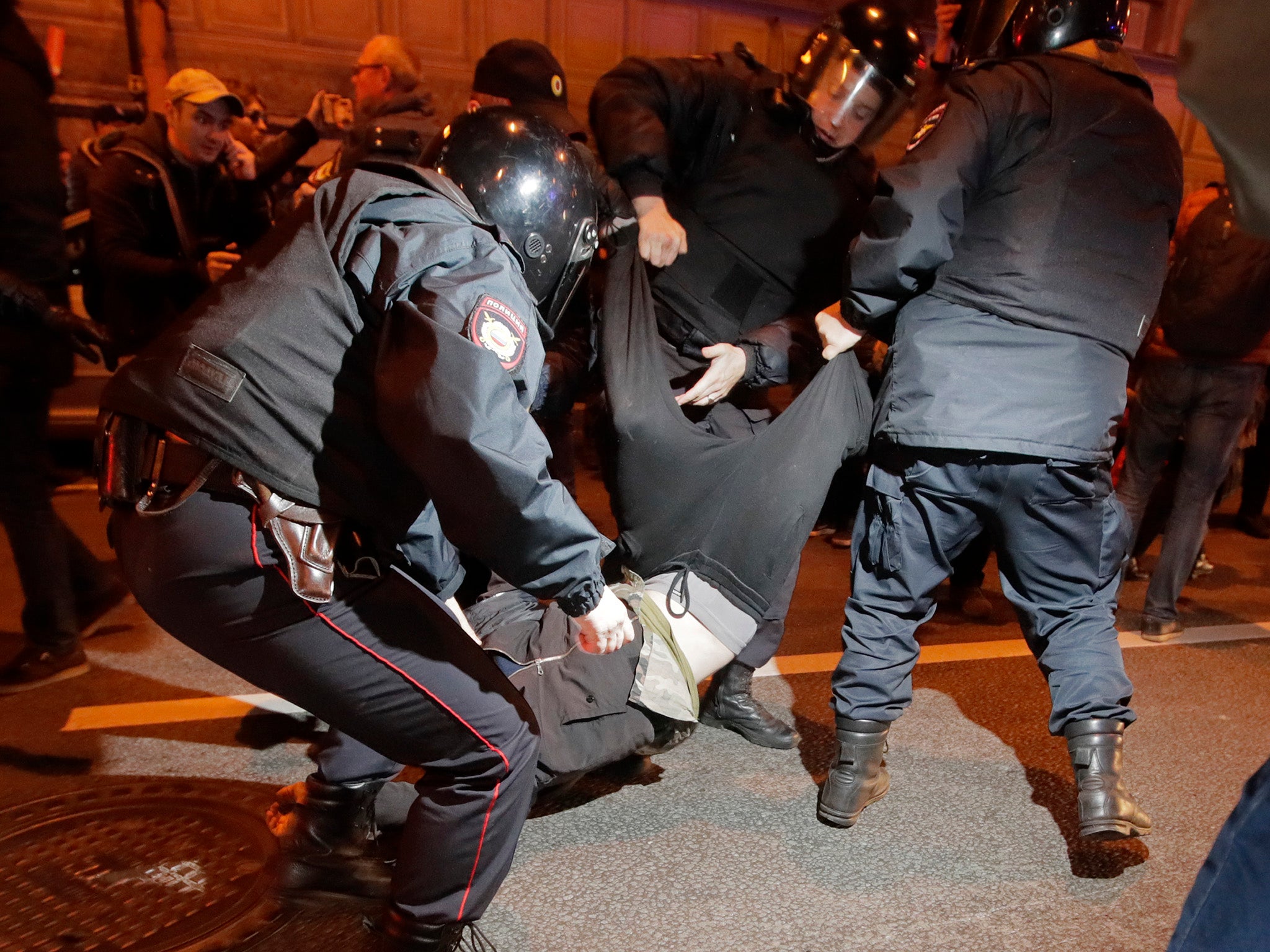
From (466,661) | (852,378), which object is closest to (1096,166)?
(852,378)

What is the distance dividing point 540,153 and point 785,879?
1.56m

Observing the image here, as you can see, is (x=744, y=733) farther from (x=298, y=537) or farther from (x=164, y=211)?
(x=164, y=211)

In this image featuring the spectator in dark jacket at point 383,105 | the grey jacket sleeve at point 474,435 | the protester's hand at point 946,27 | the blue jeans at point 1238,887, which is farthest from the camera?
the spectator in dark jacket at point 383,105

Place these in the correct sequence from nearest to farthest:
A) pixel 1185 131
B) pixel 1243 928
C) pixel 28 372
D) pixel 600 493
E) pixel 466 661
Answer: pixel 1243 928 < pixel 466 661 < pixel 28 372 < pixel 600 493 < pixel 1185 131

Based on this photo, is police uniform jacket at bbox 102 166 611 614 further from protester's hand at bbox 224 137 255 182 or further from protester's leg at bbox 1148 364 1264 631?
protester's leg at bbox 1148 364 1264 631

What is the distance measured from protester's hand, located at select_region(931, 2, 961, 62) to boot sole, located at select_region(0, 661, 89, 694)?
344cm

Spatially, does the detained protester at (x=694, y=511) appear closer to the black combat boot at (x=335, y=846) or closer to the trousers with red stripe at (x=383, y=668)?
the black combat boot at (x=335, y=846)

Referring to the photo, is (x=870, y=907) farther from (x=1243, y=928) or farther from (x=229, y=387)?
(x=229, y=387)

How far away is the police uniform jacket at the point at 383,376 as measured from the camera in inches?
47.4

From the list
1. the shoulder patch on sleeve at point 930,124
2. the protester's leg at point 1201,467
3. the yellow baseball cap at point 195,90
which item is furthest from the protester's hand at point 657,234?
the protester's leg at point 1201,467

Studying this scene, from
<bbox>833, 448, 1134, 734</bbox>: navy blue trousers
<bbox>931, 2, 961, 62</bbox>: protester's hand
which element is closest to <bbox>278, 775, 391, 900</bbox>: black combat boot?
<bbox>833, 448, 1134, 734</bbox>: navy blue trousers

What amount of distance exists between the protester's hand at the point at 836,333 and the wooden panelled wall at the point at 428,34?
7.01 m

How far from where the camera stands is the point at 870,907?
5.80 feet

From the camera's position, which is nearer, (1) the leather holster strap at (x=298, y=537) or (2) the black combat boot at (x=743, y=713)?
(1) the leather holster strap at (x=298, y=537)
